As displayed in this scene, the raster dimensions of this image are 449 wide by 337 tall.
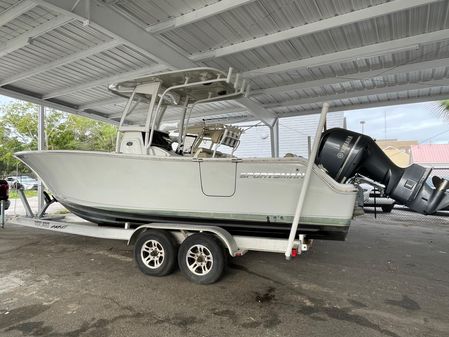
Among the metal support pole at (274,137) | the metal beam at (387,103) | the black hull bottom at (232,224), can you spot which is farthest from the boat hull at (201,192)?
the metal beam at (387,103)

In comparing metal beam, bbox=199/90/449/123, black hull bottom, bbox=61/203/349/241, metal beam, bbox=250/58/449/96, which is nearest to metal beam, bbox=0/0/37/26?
black hull bottom, bbox=61/203/349/241

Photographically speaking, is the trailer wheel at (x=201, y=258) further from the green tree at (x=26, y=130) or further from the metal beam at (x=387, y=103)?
the green tree at (x=26, y=130)

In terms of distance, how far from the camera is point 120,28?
501 centimetres

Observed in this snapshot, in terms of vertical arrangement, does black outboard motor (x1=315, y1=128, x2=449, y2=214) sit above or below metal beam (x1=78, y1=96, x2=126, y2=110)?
below

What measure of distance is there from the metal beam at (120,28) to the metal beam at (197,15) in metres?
0.25

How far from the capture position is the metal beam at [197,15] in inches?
179

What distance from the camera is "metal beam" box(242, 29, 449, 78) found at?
17.5 ft

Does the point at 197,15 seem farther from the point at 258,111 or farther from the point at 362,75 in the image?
the point at 258,111

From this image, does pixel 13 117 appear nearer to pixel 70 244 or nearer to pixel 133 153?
pixel 70 244

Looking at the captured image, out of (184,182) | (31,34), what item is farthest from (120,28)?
(184,182)

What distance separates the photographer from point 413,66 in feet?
21.7

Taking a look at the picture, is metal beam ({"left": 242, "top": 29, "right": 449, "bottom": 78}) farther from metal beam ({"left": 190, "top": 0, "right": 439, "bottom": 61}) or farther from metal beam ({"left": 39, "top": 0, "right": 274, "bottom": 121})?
metal beam ({"left": 39, "top": 0, "right": 274, "bottom": 121})

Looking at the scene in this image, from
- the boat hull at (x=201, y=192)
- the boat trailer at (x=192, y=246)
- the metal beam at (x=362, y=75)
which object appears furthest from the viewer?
the metal beam at (x=362, y=75)

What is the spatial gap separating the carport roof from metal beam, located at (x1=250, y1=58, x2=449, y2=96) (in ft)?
0.08
